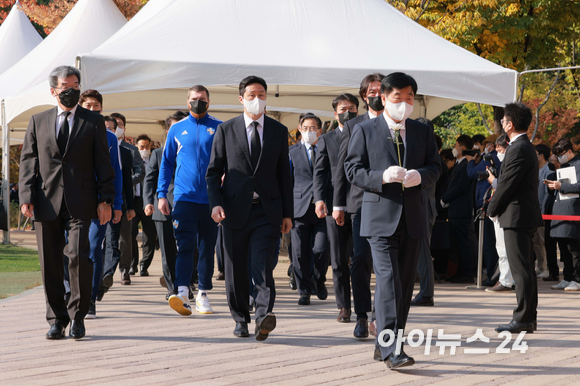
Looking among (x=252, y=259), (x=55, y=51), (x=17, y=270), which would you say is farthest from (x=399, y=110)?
(x=55, y=51)

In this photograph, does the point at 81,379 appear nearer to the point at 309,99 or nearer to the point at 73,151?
the point at 73,151

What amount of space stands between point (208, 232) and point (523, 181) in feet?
9.73

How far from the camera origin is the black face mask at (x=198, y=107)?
6.96 metres

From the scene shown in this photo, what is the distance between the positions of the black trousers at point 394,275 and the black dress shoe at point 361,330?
88 centimetres

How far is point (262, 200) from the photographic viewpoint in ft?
19.0

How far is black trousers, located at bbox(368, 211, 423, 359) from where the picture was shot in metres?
4.75

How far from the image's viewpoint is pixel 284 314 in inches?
286

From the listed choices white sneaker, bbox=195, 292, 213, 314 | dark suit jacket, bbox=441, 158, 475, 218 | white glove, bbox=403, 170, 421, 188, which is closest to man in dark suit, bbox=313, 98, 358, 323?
white sneaker, bbox=195, 292, 213, 314

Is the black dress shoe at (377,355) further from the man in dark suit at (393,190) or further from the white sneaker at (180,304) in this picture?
the white sneaker at (180,304)

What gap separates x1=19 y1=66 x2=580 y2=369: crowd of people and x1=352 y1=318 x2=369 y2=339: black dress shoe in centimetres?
A: 1

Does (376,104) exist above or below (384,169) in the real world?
above

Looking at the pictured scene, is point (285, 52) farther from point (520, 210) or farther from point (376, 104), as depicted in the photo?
point (520, 210)

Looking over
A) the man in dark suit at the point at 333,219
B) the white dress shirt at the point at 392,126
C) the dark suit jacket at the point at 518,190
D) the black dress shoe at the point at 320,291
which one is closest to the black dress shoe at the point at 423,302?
the black dress shoe at the point at 320,291

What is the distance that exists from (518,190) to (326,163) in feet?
5.82
